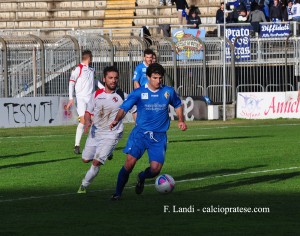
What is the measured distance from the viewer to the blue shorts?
1565cm

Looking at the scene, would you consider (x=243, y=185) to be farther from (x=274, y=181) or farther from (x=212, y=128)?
(x=212, y=128)

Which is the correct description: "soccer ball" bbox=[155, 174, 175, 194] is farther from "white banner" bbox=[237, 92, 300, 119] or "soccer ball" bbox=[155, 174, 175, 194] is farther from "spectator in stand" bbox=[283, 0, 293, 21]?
"spectator in stand" bbox=[283, 0, 293, 21]

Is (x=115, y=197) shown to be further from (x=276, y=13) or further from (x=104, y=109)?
(x=276, y=13)

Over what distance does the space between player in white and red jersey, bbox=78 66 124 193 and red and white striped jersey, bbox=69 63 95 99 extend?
26.0ft

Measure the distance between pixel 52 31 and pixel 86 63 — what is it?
26.4m

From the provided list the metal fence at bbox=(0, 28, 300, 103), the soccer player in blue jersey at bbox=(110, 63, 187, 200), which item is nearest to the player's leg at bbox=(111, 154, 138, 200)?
the soccer player in blue jersey at bbox=(110, 63, 187, 200)

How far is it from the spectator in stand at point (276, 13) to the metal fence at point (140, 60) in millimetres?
3262

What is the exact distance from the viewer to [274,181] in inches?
712

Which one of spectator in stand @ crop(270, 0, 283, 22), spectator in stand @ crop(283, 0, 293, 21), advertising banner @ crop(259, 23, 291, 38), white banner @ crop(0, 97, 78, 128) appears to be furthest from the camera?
spectator in stand @ crop(270, 0, 283, 22)

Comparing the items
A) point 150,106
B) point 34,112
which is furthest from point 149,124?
point 34,112

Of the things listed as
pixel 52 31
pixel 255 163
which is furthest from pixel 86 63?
pixel 52 31

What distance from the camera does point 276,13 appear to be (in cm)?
4694

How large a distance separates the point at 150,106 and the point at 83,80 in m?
9.82

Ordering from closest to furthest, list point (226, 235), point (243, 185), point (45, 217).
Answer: point (226, 235)
point (45, 217)
point (243, 185)
